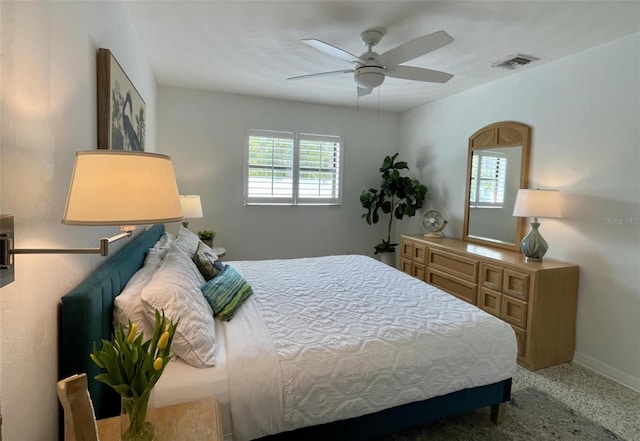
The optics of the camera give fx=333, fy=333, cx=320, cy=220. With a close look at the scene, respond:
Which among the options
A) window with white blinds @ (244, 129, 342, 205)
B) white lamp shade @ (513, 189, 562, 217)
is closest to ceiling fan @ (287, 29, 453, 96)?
white lamp shade @ (513, 189, 562, 217)

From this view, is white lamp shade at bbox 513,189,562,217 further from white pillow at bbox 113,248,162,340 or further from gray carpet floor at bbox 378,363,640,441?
white pillow at bbox 113,248,162,340

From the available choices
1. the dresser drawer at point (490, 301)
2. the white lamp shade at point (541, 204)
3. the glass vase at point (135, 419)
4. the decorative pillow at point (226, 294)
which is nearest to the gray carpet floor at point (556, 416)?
the dresser drawer at point (490, 301)

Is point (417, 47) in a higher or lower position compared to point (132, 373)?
higher

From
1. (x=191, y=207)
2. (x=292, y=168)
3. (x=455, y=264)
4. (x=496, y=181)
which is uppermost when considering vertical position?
(x=292, y=168)

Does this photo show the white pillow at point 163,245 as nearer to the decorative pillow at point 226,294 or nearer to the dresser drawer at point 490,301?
the decorative pillow at point 226,294

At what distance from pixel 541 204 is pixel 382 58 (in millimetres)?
1804

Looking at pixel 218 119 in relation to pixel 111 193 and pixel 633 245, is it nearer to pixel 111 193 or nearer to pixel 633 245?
pixel 111 193

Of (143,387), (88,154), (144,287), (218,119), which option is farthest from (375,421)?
(218,119)

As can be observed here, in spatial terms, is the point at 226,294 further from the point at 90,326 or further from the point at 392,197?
the point at 392,197

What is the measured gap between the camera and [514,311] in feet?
9.14

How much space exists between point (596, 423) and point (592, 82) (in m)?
2.50

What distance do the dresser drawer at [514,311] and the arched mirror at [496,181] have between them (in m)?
0.71

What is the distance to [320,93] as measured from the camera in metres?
4.17

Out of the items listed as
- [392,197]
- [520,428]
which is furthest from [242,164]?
[520,428]
